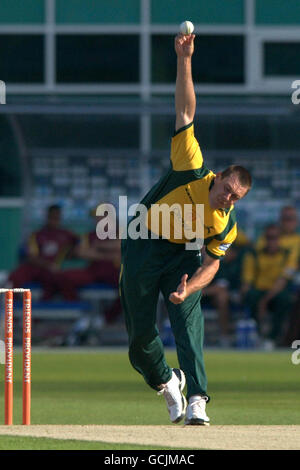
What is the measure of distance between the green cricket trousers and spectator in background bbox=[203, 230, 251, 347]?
9.07m

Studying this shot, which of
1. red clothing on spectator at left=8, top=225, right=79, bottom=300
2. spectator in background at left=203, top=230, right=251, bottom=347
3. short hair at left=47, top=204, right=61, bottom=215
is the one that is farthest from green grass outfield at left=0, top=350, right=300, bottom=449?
short hair at left=47, top=204, right=61, bottom=215

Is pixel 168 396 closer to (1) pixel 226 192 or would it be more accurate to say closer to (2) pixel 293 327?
(1) pixel 226 192

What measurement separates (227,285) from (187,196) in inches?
378

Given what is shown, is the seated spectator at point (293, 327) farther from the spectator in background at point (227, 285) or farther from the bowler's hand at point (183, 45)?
the bowler's hand at point (183, 45)

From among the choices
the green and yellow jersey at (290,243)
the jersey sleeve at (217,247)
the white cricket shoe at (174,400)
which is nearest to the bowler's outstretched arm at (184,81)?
the jersey sleeve at (217,247)

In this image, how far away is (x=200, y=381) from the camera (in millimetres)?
8914

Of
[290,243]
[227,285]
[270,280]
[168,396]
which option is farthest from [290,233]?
[168,396]

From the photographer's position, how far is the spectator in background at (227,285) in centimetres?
1806

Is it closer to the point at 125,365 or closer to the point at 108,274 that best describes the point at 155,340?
the point at 125,365

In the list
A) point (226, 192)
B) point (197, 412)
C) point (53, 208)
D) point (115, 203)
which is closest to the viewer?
point (226, 192)

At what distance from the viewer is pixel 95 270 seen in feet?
60.7

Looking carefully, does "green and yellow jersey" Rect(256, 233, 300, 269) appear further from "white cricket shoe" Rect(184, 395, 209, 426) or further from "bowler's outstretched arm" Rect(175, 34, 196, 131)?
"bowler's outstretched arm" Rect(175, 34, 196, 131)

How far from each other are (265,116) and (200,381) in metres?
10.6
